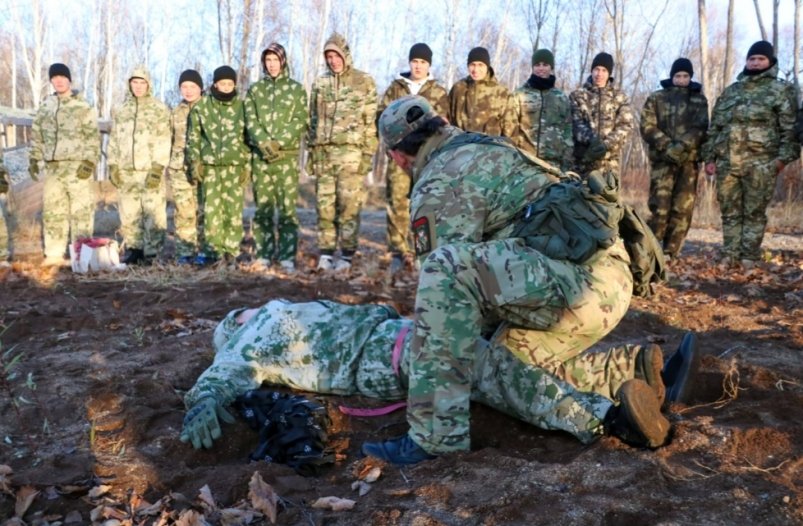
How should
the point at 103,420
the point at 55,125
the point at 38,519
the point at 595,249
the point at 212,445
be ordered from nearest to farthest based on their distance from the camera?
1. the point at 38,519
2. the point at 595,249
3. the point at 212,445
4. the point at 103,420
5. the point at 55,125

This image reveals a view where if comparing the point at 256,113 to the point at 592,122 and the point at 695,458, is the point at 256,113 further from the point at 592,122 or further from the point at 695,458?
the point at 695,458

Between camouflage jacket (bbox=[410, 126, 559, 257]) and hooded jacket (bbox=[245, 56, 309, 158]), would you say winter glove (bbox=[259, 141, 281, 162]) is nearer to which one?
A: hooded jacket (bbox=[245, 56, 309, 158])

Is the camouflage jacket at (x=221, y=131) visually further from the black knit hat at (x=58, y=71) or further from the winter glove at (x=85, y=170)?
the black knit hat at (x=58, y=71)

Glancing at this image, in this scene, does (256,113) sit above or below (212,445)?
above

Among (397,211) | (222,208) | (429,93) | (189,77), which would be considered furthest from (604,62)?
(189,77)

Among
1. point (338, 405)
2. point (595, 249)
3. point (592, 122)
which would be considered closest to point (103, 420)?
point (338, 405)

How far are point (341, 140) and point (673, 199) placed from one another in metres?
3.35

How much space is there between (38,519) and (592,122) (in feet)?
20.2

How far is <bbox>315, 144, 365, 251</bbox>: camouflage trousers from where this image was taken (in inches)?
271

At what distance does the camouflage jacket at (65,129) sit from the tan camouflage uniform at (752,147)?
6.49 metres

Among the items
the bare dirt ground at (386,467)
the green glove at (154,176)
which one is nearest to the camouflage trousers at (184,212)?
the green glove at (154,176)

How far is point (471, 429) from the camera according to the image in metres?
2.79

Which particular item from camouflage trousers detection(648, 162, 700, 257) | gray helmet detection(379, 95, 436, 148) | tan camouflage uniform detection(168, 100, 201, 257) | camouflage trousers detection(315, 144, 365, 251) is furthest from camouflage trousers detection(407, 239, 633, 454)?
tan camouflage uniform detection(168, 100, 201, 257)

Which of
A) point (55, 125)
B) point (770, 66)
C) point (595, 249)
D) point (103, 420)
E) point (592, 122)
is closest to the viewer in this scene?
point (595, 249)
